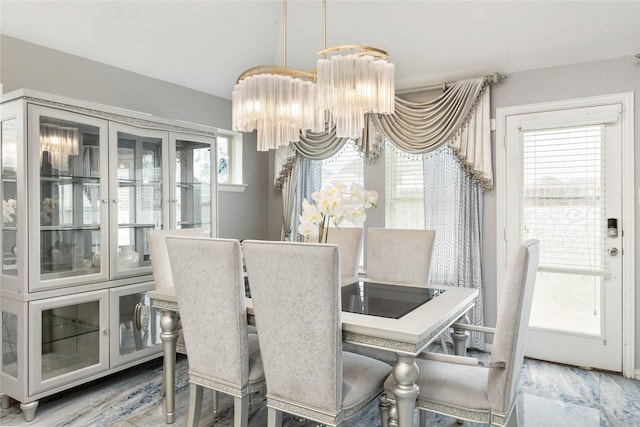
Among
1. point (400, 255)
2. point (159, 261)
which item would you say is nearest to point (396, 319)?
point (400, 255)

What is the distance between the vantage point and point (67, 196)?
271cm

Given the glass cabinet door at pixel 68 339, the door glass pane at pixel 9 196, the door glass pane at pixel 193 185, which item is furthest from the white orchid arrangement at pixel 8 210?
the door glass pane at pixel 193 185

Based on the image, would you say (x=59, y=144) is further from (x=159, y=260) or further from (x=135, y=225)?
(x=159, y=260)

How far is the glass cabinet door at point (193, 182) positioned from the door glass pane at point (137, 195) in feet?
0.46

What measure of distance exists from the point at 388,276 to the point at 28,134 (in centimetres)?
246

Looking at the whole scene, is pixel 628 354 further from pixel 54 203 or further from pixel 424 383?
pixel 54 203

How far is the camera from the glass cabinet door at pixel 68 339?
246cm

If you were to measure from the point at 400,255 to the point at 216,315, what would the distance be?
1457 mm

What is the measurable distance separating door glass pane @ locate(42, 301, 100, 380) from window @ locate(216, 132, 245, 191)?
1999 mm

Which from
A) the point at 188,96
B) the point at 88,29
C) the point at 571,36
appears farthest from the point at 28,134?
the point at 571,36

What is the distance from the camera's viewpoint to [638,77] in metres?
2.99

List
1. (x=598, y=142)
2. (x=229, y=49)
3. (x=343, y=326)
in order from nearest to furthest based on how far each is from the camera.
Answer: (x=343, y=326)
(x=598, y=142)
(x=229, y=49)

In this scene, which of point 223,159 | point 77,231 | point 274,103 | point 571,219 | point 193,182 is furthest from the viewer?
point 223,159

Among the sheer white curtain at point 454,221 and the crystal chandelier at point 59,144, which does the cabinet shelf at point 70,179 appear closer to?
the crystal chandelier at point 59,144
